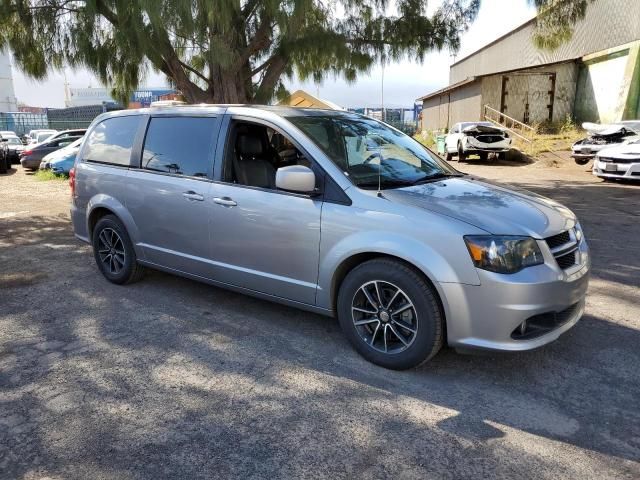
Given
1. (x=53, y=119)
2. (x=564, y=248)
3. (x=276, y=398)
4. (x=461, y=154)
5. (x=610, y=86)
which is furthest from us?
(x=53, y=119)

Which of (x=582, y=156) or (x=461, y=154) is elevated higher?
(x=582, y=156)

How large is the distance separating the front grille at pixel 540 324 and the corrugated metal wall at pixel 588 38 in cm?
1246

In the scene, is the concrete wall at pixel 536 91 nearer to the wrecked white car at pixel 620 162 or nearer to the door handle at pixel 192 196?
the wrecked white car at pixel 620 162

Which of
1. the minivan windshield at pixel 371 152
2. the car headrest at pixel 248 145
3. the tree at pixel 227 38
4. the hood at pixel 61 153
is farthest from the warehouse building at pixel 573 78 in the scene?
the car headrest at pixel 248 145

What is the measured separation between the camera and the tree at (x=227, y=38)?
22.2 ft

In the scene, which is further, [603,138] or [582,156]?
[582,156]

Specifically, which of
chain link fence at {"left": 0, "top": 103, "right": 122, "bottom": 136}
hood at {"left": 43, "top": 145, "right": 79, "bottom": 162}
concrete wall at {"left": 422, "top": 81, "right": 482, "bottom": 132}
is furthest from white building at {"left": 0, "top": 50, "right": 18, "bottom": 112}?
hood at {"left": 43, "top": 145, "right": 79, "bottom": 162}

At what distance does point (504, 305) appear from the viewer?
310 centimetres

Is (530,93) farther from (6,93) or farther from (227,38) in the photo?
(6,93)

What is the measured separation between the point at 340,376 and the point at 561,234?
173 cm

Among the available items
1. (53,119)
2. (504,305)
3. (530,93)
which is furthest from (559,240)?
(53,119)

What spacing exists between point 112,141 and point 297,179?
2.68m

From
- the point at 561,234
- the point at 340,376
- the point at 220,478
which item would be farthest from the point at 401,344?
the point at 220,478

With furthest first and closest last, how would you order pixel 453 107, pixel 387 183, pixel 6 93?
pixel 6 93 < pixel 453 107 < pixel 387 183
